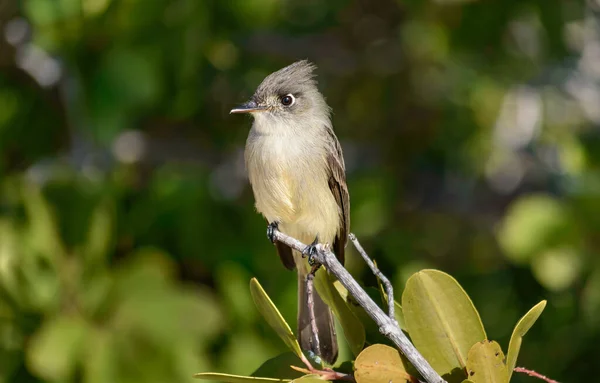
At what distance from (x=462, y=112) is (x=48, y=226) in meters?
2.57

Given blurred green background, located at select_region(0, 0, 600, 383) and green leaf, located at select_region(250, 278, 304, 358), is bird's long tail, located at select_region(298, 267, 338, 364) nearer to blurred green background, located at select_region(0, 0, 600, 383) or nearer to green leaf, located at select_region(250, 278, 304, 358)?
blurred green background, located at select_region(0, 0, 600, 383)

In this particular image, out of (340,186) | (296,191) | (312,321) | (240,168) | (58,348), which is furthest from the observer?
(240,168)

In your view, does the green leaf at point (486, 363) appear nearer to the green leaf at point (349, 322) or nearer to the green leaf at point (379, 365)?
the green leaf at point (379, 365)

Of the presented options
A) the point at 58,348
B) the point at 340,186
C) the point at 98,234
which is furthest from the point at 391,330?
the point at 98,234

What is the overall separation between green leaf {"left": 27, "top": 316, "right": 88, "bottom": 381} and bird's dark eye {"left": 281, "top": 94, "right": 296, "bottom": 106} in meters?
1.31

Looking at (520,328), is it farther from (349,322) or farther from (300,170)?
(300,170)

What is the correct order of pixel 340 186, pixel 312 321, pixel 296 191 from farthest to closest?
pixel 340 186 → pixel 296 191 → pixel 312 321

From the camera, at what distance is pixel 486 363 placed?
1.65 m

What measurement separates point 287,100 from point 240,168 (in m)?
2.01

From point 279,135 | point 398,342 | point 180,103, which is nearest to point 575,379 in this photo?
point 279,135

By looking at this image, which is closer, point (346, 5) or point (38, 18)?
point (38, 18)

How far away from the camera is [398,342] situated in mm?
1670

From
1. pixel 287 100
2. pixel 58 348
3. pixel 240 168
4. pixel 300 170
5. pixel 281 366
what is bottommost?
pixel 58 348

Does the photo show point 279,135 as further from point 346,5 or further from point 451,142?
point 451,142
